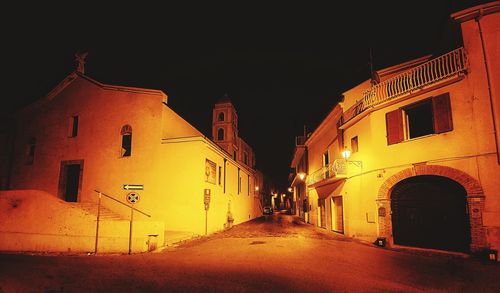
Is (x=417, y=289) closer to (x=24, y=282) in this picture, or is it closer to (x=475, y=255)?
(x=475, y=255)

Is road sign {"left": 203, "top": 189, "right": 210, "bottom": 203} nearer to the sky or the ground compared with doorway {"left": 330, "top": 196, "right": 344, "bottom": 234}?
nearer to the sky

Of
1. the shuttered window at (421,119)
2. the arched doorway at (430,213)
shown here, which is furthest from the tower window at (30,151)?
the arched doorway at (430,213)

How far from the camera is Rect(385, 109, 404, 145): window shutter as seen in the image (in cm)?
1237

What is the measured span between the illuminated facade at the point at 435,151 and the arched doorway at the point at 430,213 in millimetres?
35

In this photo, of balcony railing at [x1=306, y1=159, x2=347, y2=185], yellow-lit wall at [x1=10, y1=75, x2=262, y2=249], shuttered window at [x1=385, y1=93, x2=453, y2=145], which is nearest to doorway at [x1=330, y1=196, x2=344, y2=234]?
balcony railing at [x1=306, y1=159, x2=347, y2=185]

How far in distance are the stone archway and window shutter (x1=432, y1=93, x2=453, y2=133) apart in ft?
4.99

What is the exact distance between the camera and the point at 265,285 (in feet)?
19.8

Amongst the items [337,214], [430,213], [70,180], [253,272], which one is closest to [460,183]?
[430,213]

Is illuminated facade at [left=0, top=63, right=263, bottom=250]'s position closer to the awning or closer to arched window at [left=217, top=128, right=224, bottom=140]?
the awning

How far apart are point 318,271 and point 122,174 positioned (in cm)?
1332

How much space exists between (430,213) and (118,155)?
1638 cm

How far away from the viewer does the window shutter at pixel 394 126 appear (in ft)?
40.6

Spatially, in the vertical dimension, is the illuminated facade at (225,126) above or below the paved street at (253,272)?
above

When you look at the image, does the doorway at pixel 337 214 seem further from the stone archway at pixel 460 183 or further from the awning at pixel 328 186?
the stone archway at pixel 460 183
